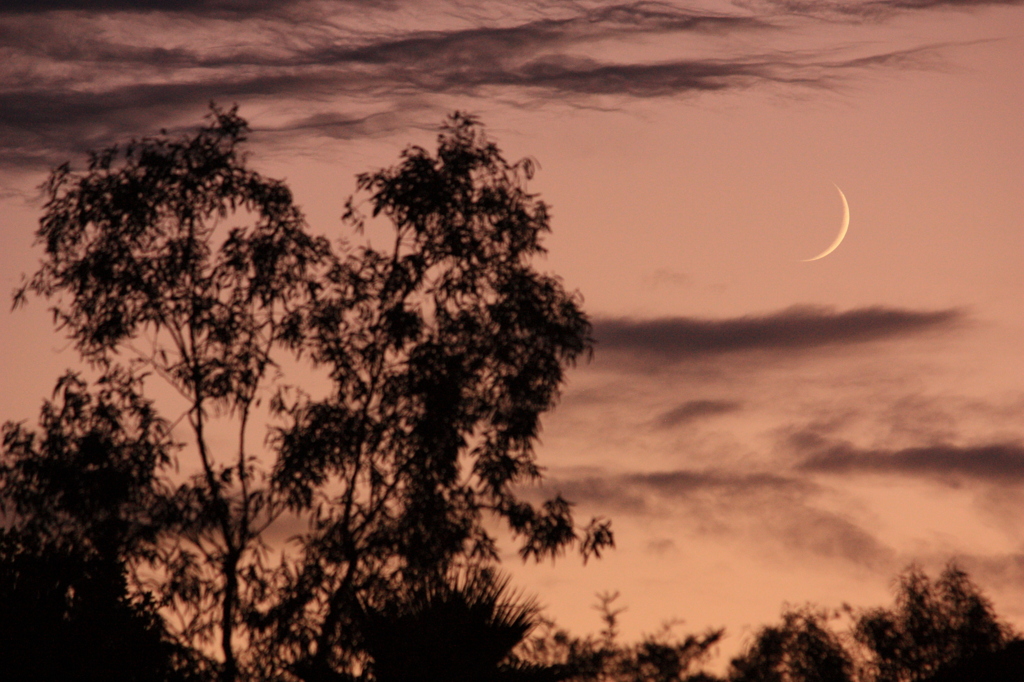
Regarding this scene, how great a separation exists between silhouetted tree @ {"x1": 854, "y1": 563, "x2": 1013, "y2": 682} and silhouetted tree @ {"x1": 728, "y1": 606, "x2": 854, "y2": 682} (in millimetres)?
1799

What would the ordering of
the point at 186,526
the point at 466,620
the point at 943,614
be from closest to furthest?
the point at 466,620 → the point at 186,526 → the point at 943,614

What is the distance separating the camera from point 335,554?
81.4 feet

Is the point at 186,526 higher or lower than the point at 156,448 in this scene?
lower

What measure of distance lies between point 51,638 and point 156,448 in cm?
461

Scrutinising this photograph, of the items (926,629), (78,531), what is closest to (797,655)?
(926,629)

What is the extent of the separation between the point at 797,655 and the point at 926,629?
26.2ft

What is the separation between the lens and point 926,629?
67.7m

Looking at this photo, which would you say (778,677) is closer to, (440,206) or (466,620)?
(440,206)

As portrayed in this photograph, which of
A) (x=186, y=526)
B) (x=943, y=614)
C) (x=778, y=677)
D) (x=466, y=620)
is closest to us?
(x=466, y=620)

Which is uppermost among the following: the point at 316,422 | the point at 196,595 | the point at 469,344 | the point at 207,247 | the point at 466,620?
the point at 207,247

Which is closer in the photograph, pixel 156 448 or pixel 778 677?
pixel 156 448

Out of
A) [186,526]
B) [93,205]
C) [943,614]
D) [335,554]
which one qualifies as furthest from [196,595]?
[943,614]

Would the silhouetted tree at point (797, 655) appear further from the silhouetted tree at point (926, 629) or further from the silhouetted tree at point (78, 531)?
the silhouetted tree at point (78, 531)

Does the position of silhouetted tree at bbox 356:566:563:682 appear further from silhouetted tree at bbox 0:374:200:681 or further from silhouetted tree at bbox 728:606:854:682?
silhouetted tree at bbox 728:606:854:682
